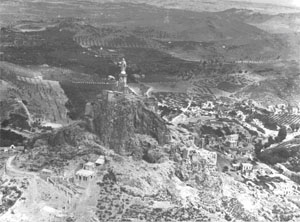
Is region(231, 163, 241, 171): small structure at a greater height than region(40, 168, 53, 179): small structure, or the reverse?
region(40, 168, 53, 179): small structure

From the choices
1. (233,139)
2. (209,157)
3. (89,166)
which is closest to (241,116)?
(233,139)

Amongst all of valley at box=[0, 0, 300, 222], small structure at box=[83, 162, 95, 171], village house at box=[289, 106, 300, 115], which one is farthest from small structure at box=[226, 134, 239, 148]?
small structure at box=[83, 162, 95, 171]

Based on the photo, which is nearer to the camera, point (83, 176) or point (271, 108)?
point (83, 176)

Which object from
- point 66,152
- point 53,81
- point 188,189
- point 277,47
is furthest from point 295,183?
point 277,47

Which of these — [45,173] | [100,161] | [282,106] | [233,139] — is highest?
[100,161]

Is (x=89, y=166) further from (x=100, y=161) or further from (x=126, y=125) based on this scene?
(x=126, y=125)

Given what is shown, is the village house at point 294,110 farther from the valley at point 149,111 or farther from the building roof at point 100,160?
the building roof at point 100,160

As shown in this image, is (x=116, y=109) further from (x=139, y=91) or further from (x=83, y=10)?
(x=83, y=10)

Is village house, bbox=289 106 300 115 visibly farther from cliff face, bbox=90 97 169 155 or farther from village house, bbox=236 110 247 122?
cliff face, bbox=90 97 169 155
